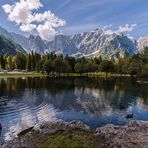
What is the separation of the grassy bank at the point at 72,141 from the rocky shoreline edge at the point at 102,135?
901 mm

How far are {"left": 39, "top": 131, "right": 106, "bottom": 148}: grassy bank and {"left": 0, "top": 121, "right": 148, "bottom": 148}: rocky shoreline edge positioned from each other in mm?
901

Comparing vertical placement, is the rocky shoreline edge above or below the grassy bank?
below

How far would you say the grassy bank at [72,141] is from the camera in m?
42.0

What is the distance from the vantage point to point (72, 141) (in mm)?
43781

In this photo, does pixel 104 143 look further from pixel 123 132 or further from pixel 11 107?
pixel 11 107

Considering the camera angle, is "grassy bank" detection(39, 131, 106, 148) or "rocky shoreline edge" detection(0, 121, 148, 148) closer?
"grassy bank" detection(39, 131, 106, 148)

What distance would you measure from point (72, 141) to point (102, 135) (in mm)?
8613

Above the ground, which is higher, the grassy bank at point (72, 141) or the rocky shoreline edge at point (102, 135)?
the grassy bank at point (72, 141)

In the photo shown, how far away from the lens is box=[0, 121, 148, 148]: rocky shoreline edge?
4516cm

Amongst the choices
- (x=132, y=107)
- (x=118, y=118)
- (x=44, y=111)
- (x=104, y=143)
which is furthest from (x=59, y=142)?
(x=132, y=107)

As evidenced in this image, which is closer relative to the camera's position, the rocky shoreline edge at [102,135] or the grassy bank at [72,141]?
the grassy bank at [72,141]

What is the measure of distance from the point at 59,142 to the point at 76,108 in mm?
45540

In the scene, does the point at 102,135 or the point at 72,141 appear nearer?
the point at 72,141

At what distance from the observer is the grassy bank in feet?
138
